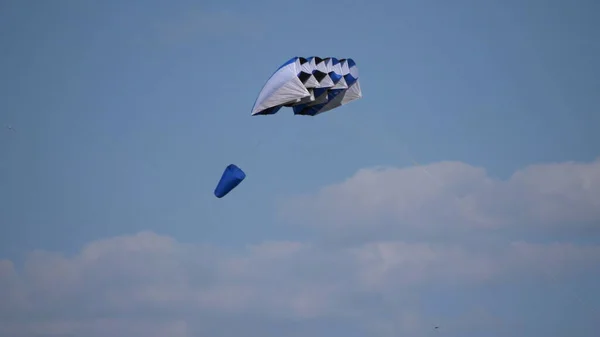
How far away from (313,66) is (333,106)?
536 cm

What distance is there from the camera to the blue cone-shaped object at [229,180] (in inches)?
4013

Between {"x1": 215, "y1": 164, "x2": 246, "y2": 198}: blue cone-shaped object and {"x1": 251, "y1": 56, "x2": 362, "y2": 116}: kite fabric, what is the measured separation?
3.73 metres

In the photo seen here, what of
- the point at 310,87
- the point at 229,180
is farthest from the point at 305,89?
the point at 229,180

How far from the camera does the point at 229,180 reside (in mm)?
102312

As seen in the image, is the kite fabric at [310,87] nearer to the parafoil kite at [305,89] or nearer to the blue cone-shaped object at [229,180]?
the parafoil kite at [305,89]

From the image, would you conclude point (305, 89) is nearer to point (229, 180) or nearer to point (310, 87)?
point (310, 87)

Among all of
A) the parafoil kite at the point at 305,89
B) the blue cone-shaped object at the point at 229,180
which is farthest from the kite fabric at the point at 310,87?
the blue cone-shaped object at the point at 229,180

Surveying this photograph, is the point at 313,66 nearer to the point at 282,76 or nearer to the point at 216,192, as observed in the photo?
the point at 282,76

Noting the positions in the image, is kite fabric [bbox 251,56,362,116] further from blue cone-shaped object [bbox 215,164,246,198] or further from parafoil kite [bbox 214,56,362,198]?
blue cone-shaped object [bbox 215,164,246,198]

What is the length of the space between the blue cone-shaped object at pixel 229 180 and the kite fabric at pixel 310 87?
373 centimetres

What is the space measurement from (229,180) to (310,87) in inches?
Result: 307

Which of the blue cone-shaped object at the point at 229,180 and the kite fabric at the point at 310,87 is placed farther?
the blue cone-shaped object at the point at 229,180

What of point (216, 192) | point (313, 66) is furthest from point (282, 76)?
point (216, 192)

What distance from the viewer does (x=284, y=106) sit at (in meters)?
102
